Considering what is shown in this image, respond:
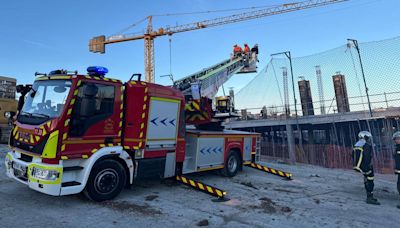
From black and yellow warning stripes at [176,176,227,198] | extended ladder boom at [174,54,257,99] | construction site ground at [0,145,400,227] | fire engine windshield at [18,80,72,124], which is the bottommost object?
construction site ground at [0,145,400,227]

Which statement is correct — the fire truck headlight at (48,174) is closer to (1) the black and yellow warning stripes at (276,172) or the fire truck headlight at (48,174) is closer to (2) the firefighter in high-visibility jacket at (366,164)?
(2) the firefighter in high-visibility jacket at (366,164)

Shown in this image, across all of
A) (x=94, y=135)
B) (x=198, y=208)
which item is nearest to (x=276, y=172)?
(x=198, y=208)

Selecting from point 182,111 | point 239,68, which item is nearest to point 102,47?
point 239,68

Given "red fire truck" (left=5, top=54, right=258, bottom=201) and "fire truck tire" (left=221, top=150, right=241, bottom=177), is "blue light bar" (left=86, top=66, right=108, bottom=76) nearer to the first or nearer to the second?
"red fire truck" (left=5, top=54, right=258, bottom=201)

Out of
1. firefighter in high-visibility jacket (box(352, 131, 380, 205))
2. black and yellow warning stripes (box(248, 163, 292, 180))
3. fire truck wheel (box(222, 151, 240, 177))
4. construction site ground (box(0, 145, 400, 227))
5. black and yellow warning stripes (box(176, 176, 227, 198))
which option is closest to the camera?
construction site ground (box(0, 145, 400, 227))

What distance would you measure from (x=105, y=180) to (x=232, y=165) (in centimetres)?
472

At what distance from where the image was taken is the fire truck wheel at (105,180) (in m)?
5.28

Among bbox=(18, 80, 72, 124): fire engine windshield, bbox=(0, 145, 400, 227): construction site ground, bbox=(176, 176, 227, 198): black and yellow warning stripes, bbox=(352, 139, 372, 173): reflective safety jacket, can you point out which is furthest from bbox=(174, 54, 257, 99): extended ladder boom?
bbox=(352, 139, 372, 173): reflective safety jacket

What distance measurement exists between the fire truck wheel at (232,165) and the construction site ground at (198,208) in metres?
1.11

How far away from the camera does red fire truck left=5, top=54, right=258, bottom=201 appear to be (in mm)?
4887

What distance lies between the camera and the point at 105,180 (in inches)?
216

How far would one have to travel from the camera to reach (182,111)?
7.14 m

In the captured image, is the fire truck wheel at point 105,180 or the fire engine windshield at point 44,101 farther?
the fire truck wheel at point 105,180

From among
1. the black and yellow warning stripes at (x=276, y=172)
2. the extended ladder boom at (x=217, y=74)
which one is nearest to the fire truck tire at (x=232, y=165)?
the black and yellow warning stripes at (x=276, y=172)
